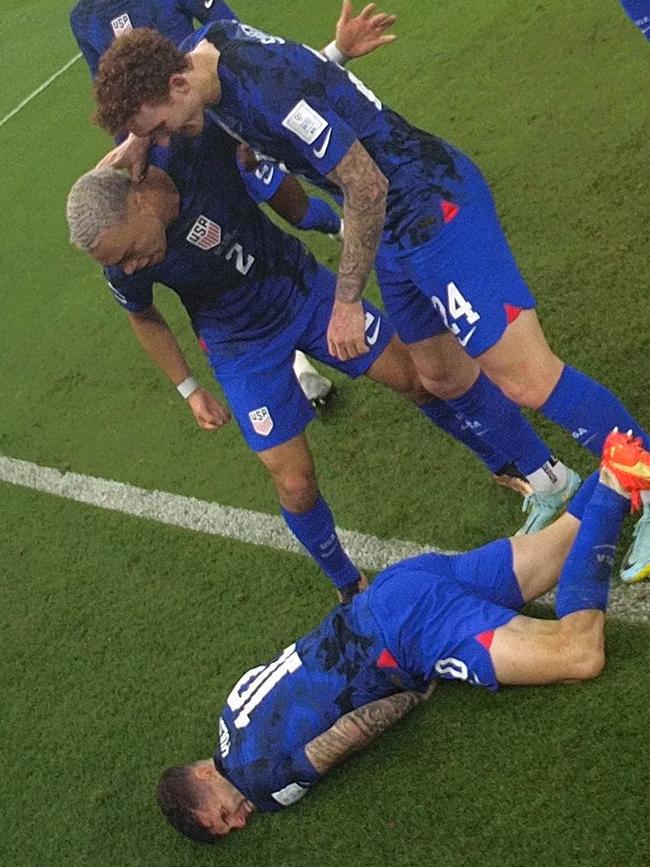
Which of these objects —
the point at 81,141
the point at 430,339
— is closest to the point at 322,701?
the point at 430,339

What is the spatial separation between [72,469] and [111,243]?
2.11 metres

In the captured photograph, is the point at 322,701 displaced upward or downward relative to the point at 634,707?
upward

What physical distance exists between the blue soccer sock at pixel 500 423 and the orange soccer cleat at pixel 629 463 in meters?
0.57

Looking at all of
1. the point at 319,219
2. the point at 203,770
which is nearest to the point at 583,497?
the point at 203,770

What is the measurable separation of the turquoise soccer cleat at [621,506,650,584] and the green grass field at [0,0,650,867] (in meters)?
0.17

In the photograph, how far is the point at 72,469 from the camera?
4785 millimetres

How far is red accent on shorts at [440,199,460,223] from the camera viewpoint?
2.87m

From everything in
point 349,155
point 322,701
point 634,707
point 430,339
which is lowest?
point 634,707

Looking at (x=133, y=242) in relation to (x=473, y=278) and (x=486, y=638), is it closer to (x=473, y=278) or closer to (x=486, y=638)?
(x=473, y=278)

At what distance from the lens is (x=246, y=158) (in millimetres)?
3211

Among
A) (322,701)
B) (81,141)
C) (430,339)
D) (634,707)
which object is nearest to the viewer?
(634,707)

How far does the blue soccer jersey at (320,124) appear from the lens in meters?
2.60


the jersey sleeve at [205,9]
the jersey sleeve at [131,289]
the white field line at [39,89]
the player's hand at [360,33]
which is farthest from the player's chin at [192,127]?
the white field line at [39,89]

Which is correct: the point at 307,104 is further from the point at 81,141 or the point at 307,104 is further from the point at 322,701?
the point at 81,141
